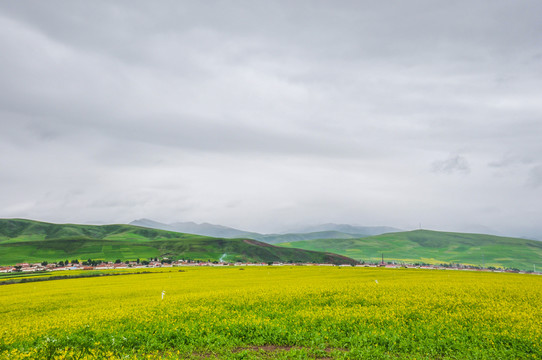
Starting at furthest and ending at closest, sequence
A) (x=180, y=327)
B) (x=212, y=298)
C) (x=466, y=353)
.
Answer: (x=212, y=298), (x=180, y=327), (x=466, y=353)

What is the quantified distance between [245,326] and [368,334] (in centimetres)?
846

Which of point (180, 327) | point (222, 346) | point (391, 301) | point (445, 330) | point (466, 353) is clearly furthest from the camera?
point (391, 301)

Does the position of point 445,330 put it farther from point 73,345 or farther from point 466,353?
point 73,345

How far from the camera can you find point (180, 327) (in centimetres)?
2023

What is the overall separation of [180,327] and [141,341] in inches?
106

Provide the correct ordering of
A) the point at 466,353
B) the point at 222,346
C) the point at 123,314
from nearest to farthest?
the point at 466,353
the point at 222,346
the point at 123,314

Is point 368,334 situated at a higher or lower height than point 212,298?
higher

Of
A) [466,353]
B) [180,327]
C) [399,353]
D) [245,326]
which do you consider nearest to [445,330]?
[466,353]

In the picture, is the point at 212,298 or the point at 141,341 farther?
the point at 212,298

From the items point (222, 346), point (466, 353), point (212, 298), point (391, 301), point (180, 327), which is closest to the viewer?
point (466, 353)

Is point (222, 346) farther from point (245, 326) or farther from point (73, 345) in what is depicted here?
point (73, 345)

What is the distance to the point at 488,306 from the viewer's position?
25719 mm

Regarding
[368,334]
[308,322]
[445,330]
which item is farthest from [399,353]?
[308,322]

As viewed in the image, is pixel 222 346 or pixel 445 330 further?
pixel 445 330
